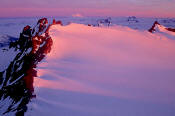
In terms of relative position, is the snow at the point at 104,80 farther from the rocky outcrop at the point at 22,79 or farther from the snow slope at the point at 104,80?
the rocky outcrop at the point at 22,79

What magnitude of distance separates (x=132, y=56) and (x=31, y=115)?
204 inches

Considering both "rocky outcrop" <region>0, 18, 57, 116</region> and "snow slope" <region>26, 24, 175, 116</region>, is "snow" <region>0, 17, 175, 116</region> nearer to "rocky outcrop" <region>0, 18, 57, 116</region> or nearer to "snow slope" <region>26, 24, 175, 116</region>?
"snow slope" <region>26, 24, 175, 116</region>

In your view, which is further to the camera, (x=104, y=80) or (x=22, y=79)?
(x=22, y=79)

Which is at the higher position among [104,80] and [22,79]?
[104,80]

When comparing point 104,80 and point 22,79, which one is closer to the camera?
point 104,80

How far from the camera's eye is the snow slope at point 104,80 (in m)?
4.02

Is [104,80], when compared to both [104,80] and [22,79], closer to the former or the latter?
[104,80]

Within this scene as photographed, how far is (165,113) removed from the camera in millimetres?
3867

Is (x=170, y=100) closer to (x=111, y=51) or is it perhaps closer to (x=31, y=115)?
(x=31, y=115)

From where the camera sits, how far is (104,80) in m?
5.35

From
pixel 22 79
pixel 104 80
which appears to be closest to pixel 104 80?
pixel 104 80

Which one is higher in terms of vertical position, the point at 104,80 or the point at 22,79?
the point at 104,80

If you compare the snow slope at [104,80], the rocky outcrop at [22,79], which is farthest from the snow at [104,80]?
the rocky outcrop at [22,79]

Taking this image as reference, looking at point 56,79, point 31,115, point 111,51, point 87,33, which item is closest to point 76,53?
point 111,51
